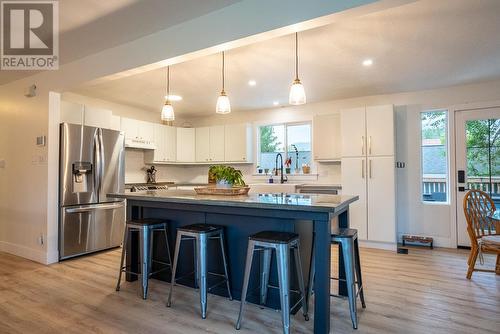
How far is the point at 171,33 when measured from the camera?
2602 mm

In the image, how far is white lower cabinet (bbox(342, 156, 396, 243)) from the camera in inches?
168

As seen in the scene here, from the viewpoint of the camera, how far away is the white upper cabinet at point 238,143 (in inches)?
227

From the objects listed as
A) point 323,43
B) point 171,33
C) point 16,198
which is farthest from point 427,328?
point 16,198

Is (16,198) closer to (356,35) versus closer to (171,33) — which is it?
A: (171,33)

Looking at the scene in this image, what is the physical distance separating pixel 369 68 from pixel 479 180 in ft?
8.07

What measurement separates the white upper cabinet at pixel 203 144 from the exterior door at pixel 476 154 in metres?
4.41

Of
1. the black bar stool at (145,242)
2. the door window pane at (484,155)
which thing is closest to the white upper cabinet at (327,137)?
the door window pane at (484,155)

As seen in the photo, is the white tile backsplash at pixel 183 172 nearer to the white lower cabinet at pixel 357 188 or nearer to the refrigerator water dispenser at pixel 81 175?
the white lower cabinet at pixel 357 188

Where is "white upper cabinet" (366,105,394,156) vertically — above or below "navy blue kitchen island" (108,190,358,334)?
above

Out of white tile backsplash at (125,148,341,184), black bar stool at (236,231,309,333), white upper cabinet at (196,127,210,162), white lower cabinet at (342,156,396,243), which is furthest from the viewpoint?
white upper cabinet at (196,127,210,162)

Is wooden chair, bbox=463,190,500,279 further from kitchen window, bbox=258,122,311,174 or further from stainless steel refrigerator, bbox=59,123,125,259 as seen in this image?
stainless steel refrigerator, bbox=59,123,125,259

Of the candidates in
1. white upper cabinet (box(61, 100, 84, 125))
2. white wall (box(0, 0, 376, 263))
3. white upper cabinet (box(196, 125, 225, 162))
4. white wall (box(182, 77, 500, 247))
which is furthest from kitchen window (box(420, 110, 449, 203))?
white upper cabinet (box(61, 100, 84, 125))

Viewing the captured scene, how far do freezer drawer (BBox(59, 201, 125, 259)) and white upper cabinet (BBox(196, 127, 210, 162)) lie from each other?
218 centimetres

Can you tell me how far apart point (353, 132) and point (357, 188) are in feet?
2.87
